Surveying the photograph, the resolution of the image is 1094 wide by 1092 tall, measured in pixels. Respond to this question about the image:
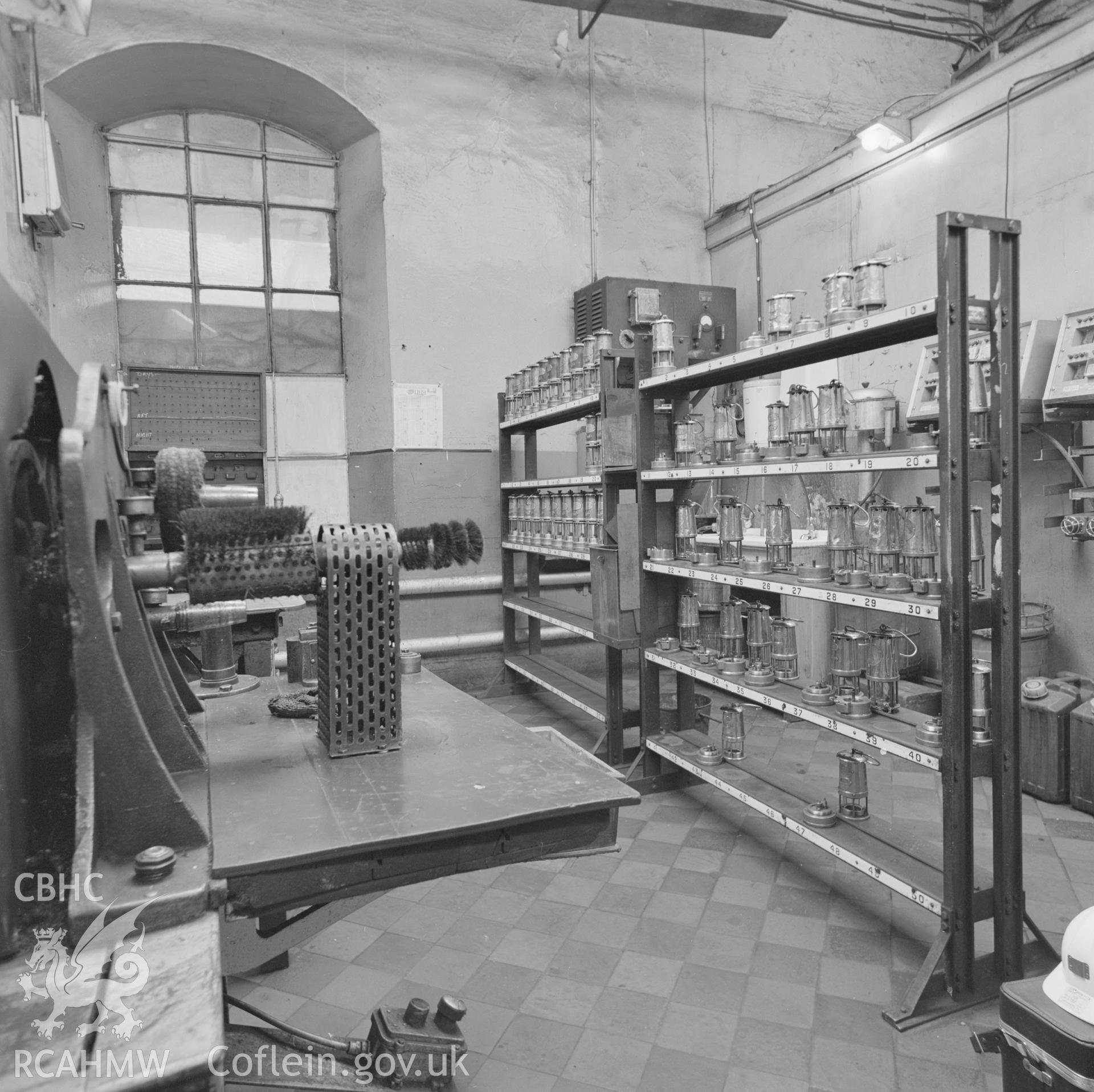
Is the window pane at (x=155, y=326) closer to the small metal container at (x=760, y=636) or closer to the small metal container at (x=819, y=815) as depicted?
the small metal container at (x=760, y=636)

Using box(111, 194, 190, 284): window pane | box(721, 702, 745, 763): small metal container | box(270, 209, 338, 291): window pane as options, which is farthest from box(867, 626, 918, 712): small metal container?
box(111, 194, 190, 284): window pane

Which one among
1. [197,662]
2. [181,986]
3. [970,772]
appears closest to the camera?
[181,986]

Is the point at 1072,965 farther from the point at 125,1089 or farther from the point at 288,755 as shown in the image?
the point at 125,1089

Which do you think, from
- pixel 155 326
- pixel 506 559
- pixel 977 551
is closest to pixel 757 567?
pixel 977 551

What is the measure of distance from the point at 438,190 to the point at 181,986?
528 cm

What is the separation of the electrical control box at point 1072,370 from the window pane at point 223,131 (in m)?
4.86

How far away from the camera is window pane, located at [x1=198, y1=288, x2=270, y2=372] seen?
5.28 metres

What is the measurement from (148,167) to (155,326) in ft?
3.26

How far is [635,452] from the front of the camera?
3633 millimetres

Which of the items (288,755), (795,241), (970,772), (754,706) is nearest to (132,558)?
(288,755)

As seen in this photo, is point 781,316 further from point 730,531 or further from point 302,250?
point 302,250

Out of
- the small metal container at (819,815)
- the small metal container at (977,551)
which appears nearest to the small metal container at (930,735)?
the small metal container at (977,551)

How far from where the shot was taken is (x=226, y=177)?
5270mm

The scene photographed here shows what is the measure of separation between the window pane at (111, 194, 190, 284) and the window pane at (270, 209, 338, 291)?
549mm
